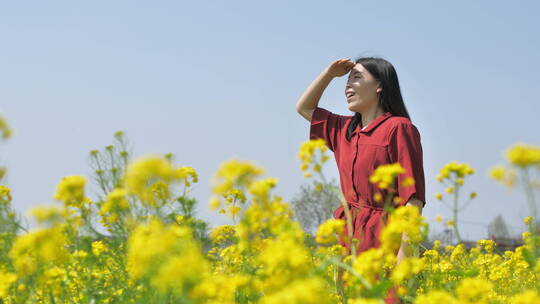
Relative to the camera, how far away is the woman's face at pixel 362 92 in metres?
3.92

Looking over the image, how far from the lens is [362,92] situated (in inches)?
155

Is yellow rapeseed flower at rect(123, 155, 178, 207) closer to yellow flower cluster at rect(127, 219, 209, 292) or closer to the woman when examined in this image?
yellow flower cluster at rect(127, 219, 209, 292)

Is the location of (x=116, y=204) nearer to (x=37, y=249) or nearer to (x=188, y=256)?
(x=37, y=249)

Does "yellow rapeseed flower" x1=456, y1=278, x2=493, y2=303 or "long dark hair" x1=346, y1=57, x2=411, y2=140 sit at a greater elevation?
"long dark hair" x1=346, y1=57, x2=411, y2=140

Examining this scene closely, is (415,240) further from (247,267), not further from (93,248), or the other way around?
(93,248)

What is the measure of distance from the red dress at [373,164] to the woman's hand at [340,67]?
19.6 inches

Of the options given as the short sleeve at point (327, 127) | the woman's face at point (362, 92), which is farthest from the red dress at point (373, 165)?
the short sleeve at point (327, 127)

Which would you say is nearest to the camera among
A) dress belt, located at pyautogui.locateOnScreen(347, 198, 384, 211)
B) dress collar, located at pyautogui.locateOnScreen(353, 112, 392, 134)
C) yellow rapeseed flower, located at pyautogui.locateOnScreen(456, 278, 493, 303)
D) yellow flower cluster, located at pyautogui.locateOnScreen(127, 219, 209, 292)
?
yellow flower cluster, located at pyautogui.locateOnScreen(127, 219, 209, 292)

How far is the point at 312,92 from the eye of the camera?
4.47 metres

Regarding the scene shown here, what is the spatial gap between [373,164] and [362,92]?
51 cm

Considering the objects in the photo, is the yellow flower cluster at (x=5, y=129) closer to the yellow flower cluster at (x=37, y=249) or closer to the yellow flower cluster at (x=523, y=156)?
the yellow flower cluster at (x=37, y=249)

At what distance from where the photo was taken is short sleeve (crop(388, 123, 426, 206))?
348 centimetres

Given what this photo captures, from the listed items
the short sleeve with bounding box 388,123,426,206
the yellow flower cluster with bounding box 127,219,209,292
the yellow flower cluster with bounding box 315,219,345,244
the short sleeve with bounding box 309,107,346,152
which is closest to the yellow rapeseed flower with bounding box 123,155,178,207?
the yellow flower cluster with bounding box 127,219,209,292

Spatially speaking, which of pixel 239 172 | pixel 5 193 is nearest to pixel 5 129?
pixel 5 193
